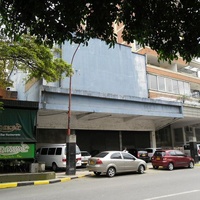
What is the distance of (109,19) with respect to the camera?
172 inches

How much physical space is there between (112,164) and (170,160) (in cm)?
604

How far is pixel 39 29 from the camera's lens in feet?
14.4

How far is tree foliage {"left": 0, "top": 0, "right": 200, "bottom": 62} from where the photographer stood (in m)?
4.07

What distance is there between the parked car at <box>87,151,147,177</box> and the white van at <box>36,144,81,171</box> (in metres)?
3.48

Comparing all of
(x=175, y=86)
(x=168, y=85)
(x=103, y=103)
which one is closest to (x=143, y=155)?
(x=103, y=103)

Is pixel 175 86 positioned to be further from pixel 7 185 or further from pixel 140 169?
pixel 7 185

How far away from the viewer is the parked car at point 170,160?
1939 centimetres

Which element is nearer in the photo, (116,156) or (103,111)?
(116,156)

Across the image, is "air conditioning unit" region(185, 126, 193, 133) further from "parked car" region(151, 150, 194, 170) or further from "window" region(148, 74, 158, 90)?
"parked car" region(151, 150, 194, 170)

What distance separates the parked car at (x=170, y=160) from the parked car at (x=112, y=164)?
2.84 m

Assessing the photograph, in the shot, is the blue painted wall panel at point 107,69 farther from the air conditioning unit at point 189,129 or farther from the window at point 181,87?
the air conditioning unit at point 189,129

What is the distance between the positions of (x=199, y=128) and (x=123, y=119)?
51.5 feet

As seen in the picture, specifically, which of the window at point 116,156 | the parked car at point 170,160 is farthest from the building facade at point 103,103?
the window at point 116,156

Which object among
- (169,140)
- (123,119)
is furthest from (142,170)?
(169,140)
